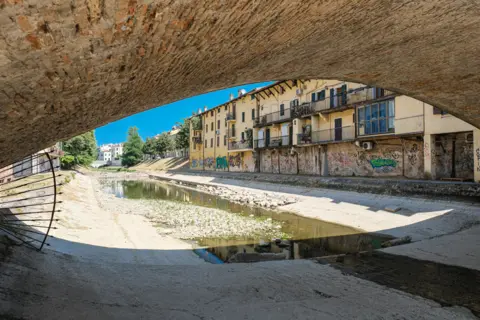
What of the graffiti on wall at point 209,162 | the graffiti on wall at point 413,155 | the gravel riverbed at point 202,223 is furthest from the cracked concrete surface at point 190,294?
the graffiti on wall at point 209,162

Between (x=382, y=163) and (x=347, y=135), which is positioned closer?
(x=382, y=163)

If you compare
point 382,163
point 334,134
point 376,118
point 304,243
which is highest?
point 376,118

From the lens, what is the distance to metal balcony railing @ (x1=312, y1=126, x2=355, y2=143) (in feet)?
78.9

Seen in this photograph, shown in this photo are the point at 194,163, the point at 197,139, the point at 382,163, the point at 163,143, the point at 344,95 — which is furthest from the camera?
the point at 163,143

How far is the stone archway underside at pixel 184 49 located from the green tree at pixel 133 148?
75978 millimetres

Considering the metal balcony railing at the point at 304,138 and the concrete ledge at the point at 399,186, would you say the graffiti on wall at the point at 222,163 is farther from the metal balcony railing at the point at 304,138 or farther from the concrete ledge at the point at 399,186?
the concrete ledge at the point at 399,186

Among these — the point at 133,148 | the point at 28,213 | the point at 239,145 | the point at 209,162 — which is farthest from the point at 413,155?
the point at 133,148

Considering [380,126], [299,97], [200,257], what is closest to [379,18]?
[200,257]

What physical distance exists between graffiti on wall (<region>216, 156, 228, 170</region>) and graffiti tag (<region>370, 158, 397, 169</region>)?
23.5 meters

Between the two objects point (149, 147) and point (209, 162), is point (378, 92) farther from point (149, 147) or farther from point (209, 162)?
point (149, 147)

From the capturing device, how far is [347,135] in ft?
79.8

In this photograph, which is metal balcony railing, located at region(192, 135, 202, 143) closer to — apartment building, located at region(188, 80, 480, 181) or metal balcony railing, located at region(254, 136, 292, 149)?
apartment building, located at region(188, 80, 480, 181)

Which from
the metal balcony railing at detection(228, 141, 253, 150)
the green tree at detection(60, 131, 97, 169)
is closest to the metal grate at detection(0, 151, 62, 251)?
the metal balcony railing at detection(228, 141, 253, 150)

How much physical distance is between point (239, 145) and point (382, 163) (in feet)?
65.2
